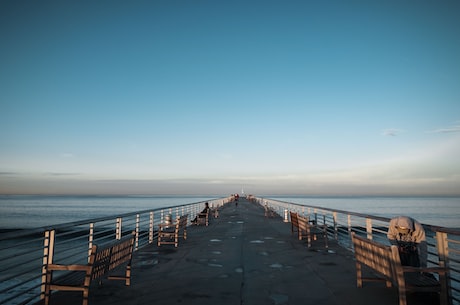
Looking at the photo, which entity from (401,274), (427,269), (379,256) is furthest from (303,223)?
(401,274)

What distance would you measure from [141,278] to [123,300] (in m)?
1.24

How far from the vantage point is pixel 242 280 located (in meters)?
5.49

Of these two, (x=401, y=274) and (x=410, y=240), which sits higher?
(x=410, y=240)

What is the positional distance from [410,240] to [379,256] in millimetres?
951

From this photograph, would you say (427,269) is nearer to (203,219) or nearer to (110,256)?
(110,256)

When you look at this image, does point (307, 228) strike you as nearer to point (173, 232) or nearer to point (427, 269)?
point (173, 232)

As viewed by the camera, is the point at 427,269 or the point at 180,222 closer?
the point at 427,269

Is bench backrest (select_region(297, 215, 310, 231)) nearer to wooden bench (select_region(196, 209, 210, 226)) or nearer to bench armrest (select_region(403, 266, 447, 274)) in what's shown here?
bench armrest (select_region(403, 266, 447, 274))

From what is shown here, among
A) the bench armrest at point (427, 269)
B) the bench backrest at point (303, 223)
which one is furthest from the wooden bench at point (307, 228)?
the bench armrest at point (427, 269)

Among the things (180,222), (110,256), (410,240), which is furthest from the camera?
(180,222)

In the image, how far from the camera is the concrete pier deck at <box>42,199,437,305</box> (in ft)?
14.7

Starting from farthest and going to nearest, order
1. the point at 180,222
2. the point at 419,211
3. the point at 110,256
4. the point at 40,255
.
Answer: the point at 419,211, the point at 40,255, the point at 180,222, the point at 110,256

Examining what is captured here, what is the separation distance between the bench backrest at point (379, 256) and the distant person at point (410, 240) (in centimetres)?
57

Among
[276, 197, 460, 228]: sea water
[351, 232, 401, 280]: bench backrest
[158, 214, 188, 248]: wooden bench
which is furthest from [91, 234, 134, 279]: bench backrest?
[276, 197, 460, 228]: sea water
